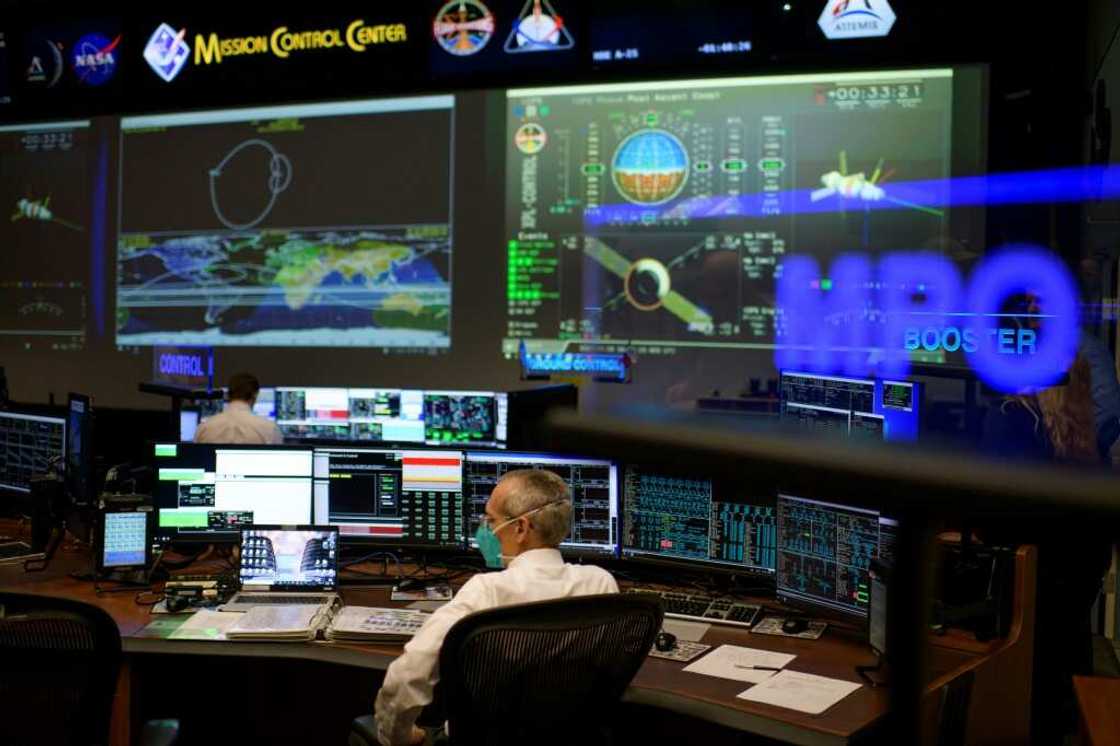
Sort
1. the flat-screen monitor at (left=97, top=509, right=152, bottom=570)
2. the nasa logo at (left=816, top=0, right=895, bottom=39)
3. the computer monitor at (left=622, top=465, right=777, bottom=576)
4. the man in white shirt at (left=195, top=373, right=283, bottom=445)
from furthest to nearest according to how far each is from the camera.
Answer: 1. the man in white shirt at (left=195, top=373, right=283, bottom=445)
2. the nasa logo at (left=816, top=0, right=895, bottom=39)
3. the flat-screen monitor at (left=97, top=509, right=152, bottom=570)
4. the computer monitor at (left=622, top=465, right=777, bottom=576)

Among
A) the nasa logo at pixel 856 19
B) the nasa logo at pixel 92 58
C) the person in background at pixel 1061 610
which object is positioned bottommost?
the person in background at pixel 1061 610

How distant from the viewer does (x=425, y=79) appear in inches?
211

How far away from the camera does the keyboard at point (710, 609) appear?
110 inches

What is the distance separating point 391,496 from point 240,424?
64.0 inches

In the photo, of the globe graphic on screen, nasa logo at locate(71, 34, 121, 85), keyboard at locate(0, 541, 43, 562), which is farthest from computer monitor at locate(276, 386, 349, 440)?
nasa logo at locate(71, 34, 121, 85)

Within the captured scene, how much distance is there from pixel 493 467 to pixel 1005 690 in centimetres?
141

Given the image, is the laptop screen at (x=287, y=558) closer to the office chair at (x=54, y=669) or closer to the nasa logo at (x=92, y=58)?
the office chair at (x=54, y=669)

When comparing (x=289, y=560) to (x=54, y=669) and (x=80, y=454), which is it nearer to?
(x=80, y=454)

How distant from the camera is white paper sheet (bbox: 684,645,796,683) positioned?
2.41 metres

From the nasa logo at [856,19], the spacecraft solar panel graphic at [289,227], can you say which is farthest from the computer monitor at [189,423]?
the nasa logo at [856,19]

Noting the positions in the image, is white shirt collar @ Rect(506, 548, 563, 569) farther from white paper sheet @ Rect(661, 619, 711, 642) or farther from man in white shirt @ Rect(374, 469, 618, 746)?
white paper sheet @ Rect(661, 619, 711, 642)

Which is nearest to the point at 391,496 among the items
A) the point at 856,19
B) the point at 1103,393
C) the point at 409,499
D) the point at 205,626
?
the point at 409,499

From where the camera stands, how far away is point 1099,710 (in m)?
2.12

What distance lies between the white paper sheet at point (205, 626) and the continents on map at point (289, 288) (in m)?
3.00
